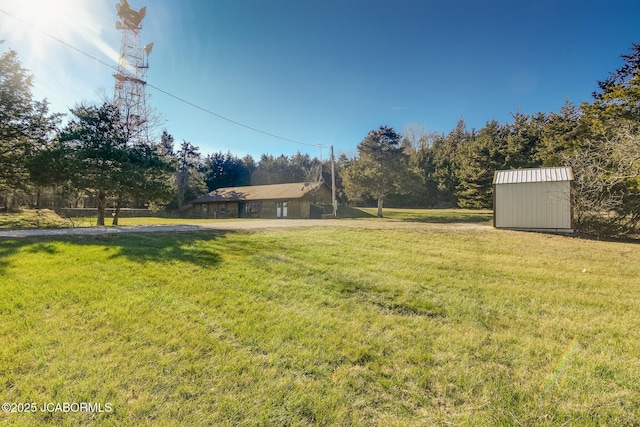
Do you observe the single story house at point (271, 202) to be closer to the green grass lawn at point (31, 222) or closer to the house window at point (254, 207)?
the house window at point (254, 207)

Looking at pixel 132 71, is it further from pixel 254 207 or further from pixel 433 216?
pixel 433 216

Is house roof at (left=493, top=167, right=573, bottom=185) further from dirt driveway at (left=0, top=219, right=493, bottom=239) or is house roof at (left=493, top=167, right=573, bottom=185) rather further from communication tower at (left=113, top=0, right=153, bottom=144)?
communication tower at (left=113, top=0, right=153, bottom=144)

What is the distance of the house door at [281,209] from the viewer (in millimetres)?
28472

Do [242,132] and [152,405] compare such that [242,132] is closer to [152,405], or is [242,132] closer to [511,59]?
[511,59]

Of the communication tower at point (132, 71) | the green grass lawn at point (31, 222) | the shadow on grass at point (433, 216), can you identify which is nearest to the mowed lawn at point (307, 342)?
the green grass lawn at point (31, 222)

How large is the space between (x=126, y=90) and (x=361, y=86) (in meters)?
16.6

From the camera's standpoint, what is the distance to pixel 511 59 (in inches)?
520

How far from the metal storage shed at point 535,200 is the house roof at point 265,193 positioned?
1700 centimetres

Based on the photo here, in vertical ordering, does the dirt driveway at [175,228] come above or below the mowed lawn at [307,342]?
above

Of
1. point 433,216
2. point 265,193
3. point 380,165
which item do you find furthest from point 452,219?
point 265,193

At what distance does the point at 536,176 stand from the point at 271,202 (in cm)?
2183

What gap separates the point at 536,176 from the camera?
46.8ft

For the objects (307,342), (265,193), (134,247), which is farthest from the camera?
(265,193)

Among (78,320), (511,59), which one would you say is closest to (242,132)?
(511,59)
